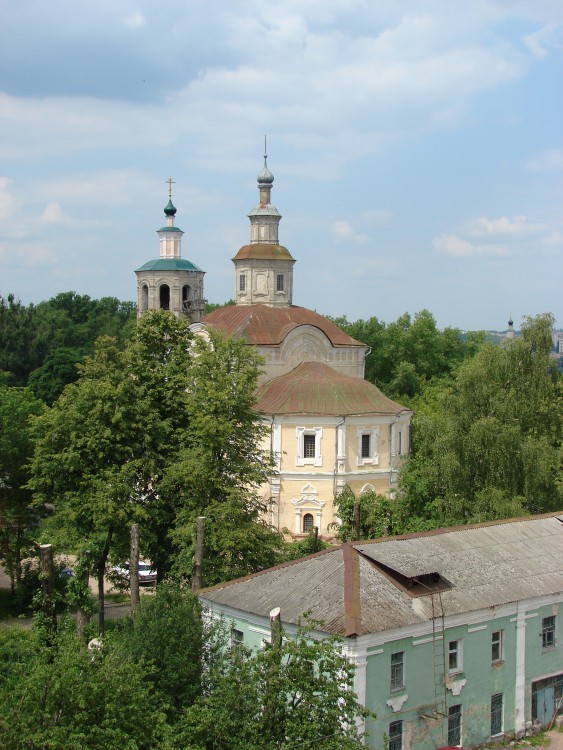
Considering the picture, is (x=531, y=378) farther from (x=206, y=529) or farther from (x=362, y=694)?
(x=362, y=694)

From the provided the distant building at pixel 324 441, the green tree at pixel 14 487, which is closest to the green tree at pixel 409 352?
the distant building at pixel 324 441

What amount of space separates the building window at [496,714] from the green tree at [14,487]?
1542cm

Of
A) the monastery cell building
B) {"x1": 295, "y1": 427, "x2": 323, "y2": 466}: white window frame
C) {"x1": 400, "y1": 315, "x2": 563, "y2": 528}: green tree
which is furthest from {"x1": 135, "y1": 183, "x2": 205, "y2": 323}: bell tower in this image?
{"x1": 400, "y1": 315, "x2": 563, "y2": 528}: green tree

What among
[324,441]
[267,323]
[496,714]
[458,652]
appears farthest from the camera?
[267,323]

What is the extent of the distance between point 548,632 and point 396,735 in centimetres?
480

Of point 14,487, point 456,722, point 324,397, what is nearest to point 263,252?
point 324,397

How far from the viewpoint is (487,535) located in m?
22.1

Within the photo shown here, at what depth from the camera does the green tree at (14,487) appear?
29.9 metres

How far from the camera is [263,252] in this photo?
Answer: 158 ft

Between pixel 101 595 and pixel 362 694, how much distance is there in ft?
33.1

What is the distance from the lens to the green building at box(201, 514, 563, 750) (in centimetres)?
1752

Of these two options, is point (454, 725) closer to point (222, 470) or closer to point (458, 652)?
point (458, 652)

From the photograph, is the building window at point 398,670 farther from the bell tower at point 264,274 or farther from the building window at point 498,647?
the bell tower at point 264,274

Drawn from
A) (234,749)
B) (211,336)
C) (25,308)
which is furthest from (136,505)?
(25,308)
